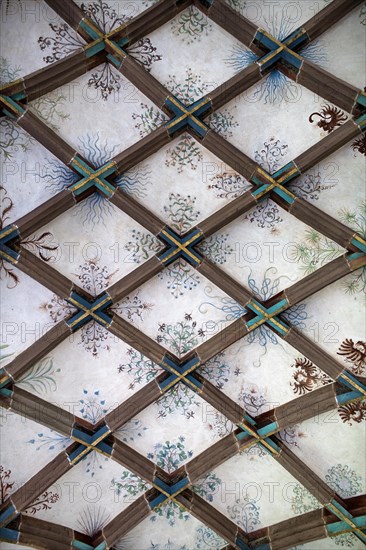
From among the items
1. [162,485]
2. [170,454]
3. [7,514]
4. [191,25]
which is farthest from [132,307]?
[191,25]

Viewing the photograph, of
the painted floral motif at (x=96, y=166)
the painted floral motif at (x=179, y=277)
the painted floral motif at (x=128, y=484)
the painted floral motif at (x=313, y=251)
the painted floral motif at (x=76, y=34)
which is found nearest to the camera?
the painted floral motif at (x=76, y=34)

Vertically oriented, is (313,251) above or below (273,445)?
above

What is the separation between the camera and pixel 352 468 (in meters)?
10.5

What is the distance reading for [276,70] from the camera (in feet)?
30.6

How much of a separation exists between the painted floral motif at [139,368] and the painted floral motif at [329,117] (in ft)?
12.6

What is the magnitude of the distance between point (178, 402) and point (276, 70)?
4644 mm

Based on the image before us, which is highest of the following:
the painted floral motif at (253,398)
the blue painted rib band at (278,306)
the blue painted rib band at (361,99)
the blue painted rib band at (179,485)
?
the blue painted rib band at (361,99)

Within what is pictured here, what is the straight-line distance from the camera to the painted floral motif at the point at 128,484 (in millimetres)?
10695

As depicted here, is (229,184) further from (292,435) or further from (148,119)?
(292,435)

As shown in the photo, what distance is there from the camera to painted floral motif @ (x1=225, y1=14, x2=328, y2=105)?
29.8ft

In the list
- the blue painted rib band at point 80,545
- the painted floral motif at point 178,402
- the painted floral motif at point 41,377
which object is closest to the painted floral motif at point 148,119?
the painted floral motif at point 41,377

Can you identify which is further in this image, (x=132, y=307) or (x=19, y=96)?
(x=132, y=307)

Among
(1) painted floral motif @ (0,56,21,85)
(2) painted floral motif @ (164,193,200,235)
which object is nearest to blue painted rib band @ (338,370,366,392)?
(2) painted floral motif @ (164,193,200,235)

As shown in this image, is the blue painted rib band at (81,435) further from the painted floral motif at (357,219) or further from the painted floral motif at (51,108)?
the painted floral motif at (357,219)
